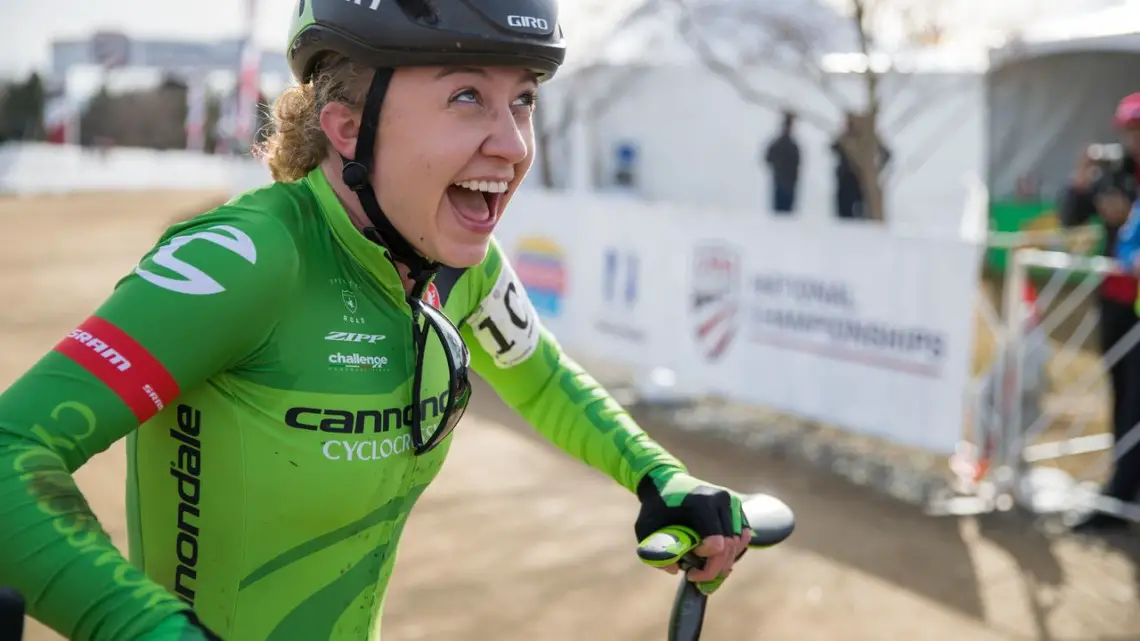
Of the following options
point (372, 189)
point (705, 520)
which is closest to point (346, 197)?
point (372, 189)

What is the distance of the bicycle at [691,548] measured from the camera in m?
1.87

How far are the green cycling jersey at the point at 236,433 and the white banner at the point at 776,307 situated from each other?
470 centimetres

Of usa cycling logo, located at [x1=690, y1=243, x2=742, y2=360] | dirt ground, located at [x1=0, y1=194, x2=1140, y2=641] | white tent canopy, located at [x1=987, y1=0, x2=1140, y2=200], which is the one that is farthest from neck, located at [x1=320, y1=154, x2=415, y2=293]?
white tent canopy, located at [x1=987, y1=0, x2=1140, y2=200]

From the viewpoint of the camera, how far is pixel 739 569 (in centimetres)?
541

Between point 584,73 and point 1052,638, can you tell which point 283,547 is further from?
point 584,73

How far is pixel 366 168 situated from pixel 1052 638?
166 inches

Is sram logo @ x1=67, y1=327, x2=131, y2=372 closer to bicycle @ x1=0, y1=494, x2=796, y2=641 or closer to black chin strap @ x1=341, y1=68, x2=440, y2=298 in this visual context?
black chin strap @ x1=341, y1=68, x2=440, y2=298

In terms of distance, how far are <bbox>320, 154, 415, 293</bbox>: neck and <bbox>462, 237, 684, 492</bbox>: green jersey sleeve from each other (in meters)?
0.42

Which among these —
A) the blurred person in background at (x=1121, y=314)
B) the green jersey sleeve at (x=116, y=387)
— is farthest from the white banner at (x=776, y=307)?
the green jersey sleeve at (x=116, y=387)

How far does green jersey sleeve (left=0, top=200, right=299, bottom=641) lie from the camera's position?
1256 millimetres

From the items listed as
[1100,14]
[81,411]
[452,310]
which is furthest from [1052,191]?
[81,411]

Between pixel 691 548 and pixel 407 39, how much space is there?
98 centimetres

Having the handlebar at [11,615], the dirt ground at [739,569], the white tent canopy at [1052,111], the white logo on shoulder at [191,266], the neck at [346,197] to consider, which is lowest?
the dirt ground at [739,569]

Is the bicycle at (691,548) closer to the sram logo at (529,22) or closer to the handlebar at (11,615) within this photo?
the sram logo at (529,22)
